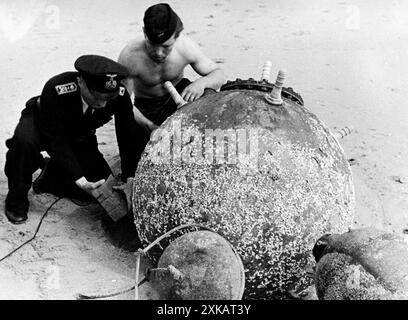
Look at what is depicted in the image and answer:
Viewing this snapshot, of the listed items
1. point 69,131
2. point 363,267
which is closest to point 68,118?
point 69,131

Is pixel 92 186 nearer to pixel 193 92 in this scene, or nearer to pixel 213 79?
pixel 193 92

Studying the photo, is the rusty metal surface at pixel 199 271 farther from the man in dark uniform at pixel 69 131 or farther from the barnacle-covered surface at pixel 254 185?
the man in dark uniform at pixel 69 131

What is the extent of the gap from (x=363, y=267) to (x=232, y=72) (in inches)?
142

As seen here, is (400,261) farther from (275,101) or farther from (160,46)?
(160,46)

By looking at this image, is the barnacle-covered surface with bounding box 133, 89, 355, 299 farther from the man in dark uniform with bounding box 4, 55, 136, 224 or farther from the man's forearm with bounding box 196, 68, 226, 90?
the man's forearm with bounding box 196, 68, 226, 90

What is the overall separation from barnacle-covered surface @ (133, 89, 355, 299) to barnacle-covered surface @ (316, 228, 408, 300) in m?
0.19

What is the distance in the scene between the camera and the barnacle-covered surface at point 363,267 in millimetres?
2463

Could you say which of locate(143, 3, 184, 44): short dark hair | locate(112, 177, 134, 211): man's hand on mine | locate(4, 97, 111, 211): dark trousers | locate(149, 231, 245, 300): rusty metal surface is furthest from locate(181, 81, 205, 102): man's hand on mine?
locate(149, 231, 245, 300): rusty metal surface

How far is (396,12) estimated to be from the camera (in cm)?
712

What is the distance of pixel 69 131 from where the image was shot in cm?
392

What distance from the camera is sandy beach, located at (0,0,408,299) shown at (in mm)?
3543

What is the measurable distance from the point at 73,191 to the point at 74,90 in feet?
2.61

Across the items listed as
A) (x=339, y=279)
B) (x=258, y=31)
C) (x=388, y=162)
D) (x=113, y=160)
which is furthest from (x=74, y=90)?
(x=258, y=31)

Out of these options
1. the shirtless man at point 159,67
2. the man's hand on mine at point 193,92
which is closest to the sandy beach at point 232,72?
the shirtless man at point 159,67
